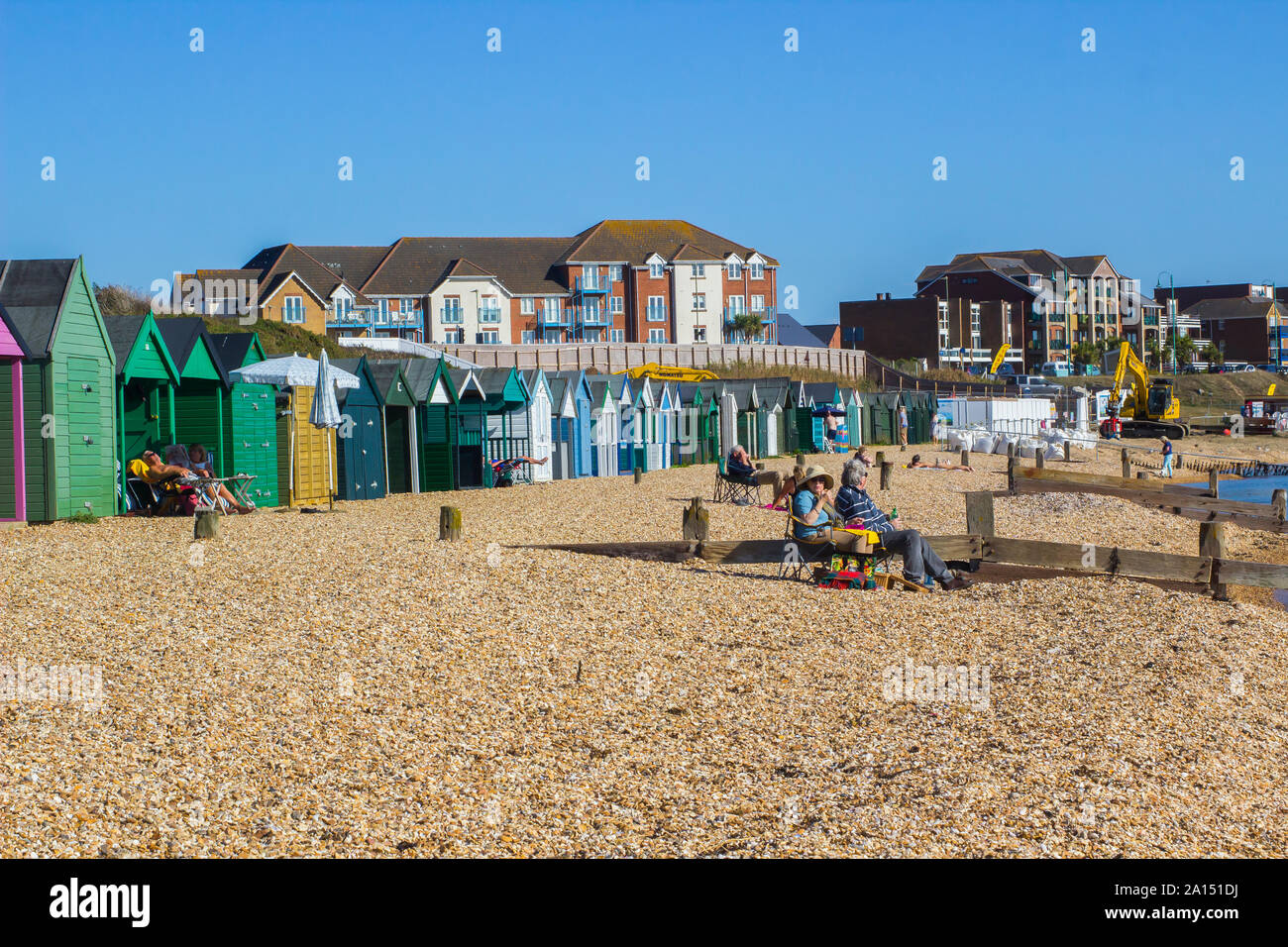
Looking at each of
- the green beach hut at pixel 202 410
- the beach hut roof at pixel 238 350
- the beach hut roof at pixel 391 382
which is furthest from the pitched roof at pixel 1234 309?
the green beach hut at pixel 202 410

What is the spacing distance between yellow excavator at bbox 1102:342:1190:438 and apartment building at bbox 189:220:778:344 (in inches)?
1268

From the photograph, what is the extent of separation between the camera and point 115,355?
1767 centimetres

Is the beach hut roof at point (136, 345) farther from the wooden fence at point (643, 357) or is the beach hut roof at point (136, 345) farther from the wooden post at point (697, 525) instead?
the wooden fence at point (643, 357)

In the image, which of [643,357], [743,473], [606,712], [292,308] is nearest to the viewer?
[606,712]

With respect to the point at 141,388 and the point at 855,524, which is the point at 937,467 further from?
the point at 855,524

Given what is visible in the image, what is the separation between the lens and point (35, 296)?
54.3ft

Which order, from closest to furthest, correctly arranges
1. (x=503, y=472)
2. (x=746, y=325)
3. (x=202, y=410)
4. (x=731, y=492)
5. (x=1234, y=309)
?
(x=202, y=410) → (x=731, y=492) → (x=503, y=472) → (x=746, y=325) → (x=1234, y=309)

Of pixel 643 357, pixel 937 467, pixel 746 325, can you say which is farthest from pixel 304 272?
pixel 937 467

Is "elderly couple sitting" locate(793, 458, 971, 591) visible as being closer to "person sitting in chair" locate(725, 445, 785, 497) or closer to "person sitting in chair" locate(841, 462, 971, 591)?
"person sitting in chair" locate(841, 462, 971, 591)

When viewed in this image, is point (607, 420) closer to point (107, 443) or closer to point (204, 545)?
point (107, 443)

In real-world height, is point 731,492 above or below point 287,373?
below

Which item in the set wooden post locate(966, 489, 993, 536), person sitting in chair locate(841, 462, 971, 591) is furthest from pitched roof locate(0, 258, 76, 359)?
Result: wooden post locate(966, 489, 993, 536)

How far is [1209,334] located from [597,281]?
85049 mm

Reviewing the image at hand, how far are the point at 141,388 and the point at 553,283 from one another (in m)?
70.1
